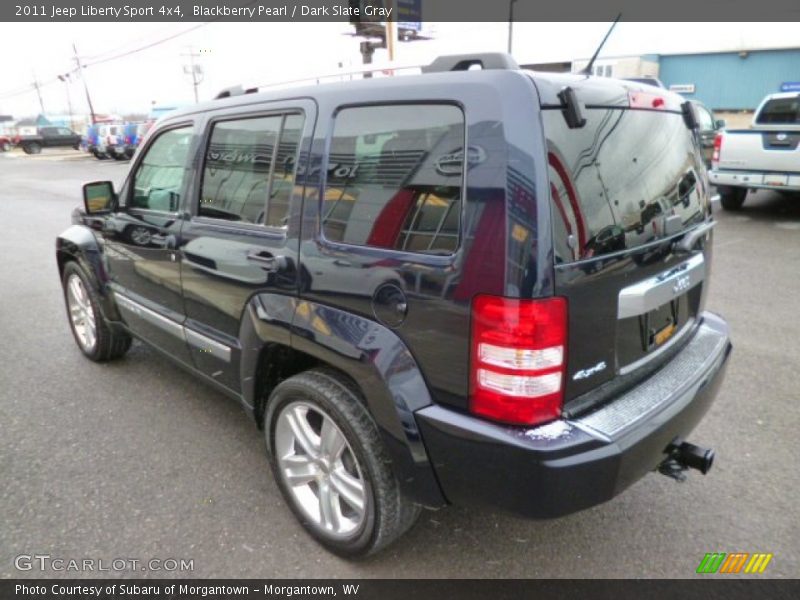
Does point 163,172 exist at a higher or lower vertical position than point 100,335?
higher

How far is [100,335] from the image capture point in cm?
408

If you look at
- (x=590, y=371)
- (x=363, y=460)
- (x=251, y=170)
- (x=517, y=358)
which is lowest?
(x=363, y=460)

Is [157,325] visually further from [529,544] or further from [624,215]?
[624,215]

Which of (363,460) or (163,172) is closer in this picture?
(363,460)

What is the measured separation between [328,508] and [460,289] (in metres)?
1.16

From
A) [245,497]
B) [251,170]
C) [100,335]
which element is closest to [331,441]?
[245,497]

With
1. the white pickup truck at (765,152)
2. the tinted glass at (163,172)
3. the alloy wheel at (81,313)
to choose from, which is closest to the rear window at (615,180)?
the tinted glass at (163,172)

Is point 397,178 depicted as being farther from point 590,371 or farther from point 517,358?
point 590,371

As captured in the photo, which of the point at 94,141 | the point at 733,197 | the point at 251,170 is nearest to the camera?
the point at 251,170

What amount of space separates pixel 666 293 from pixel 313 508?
168 cm

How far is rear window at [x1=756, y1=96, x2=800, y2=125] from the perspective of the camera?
970cm

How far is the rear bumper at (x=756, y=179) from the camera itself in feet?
28.4

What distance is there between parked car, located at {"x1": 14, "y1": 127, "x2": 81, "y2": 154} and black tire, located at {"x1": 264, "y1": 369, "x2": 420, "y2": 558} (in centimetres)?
4571

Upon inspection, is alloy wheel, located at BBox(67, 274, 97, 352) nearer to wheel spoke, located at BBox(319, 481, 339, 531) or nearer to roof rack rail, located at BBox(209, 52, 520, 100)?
roof rack rail, located at BBox(209, 52, 520, 100)
